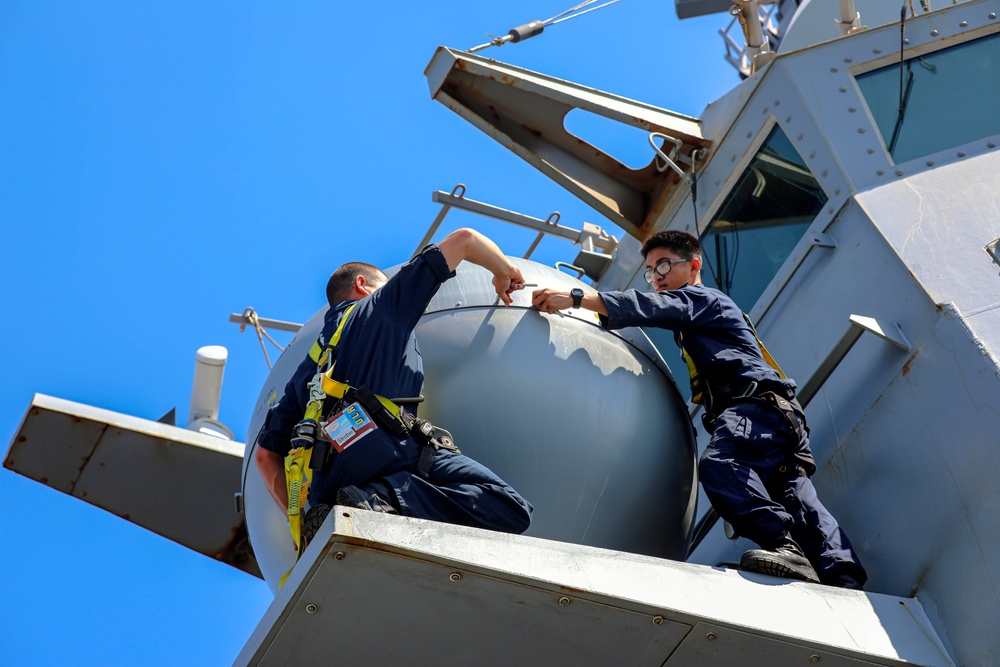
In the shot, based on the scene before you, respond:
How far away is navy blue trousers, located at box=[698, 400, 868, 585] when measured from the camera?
453 centimetres

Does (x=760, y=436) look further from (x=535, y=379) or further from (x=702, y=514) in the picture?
(x=702, y=514)

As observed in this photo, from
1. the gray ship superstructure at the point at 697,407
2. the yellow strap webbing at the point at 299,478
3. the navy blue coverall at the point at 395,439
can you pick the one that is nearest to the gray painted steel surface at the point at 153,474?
the gray ship superstructure at the point at 697,407

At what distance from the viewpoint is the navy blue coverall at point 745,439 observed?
14.9 ft

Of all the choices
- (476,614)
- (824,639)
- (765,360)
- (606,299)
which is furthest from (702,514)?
(476,614)

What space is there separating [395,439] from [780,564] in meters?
1.45

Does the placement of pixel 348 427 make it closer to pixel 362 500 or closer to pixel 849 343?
pixel 362 500

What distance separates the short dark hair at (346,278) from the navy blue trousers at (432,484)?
40.7 inches

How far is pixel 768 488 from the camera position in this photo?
15.7 ft

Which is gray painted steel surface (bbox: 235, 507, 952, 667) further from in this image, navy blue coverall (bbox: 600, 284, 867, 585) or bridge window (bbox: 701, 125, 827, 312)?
bridge window (bbox: 701, 125, 827, 312)

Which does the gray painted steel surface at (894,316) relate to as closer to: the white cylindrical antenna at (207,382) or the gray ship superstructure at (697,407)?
the gray ship superstructure at (697,407)

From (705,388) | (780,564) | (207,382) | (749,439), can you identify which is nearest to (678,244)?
(705,388)

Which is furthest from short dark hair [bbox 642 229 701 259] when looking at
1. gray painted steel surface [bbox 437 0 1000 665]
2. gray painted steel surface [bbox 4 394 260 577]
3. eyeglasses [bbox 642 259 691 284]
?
gray painted steel surface [bbox 4 394 260 577]

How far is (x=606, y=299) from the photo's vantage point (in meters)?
4.80

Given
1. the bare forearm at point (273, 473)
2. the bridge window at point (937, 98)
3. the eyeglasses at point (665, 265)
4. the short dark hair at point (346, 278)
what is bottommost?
the bare forearm at point (273, 473)
